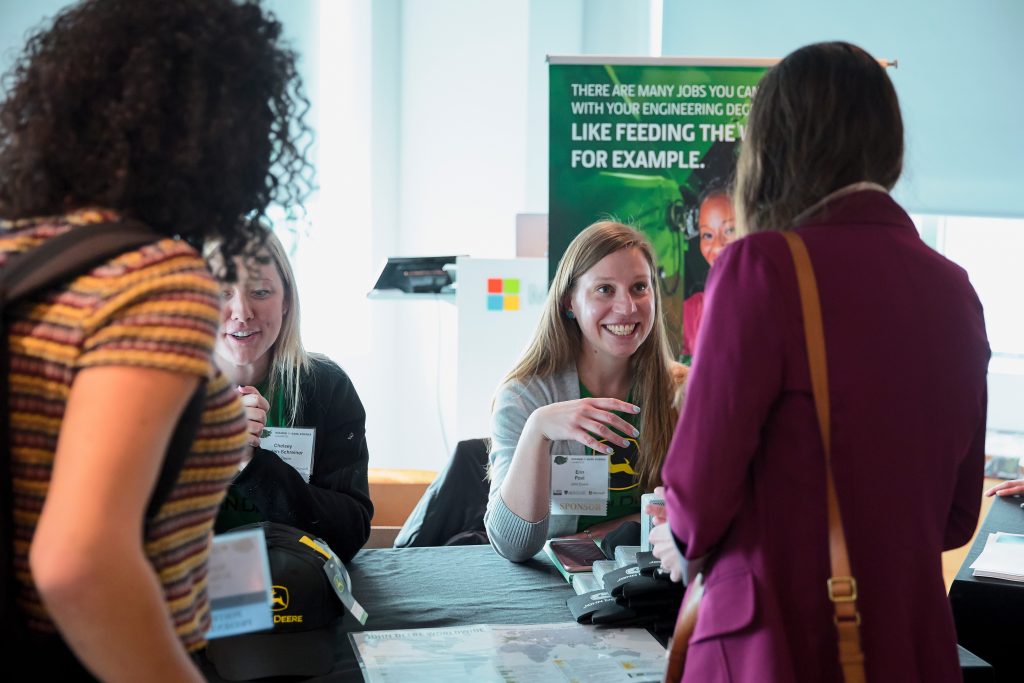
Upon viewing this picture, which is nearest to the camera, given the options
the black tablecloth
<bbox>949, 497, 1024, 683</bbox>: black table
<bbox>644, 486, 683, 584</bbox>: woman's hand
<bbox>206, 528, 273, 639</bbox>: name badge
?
<bbox>206, 528, 273, 639</bbox>: name badge

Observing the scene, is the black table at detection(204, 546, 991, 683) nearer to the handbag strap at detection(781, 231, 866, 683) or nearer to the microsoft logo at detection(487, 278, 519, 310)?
the handbag strap at detection(781, 231, 866, 683)

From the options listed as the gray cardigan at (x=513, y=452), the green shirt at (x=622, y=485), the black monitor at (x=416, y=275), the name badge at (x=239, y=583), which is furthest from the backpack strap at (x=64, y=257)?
the black monitor at (x=416, y=275)

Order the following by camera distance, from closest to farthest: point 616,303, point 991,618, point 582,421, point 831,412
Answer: point 831,412, point 991,618, point 582,421, point 616,303

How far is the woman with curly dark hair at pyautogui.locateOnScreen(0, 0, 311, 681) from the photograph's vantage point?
77cm

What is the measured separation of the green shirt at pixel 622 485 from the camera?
2350mm

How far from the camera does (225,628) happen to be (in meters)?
1.02

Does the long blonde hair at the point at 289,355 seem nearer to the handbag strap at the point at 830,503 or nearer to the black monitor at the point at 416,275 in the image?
the handbag strap at the point at 830,503

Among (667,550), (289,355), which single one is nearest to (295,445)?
(289,355)

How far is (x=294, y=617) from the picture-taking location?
1617 millimetres

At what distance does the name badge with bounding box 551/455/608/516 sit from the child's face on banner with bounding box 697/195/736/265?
1115 mm

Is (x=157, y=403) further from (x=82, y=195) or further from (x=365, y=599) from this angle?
(x=365, y=599)

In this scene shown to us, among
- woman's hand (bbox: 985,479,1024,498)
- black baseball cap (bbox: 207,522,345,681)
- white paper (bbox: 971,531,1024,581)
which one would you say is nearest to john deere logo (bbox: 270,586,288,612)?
black baseball cap (bbox: 207,522,345,681)

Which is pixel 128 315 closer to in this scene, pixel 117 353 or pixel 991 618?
pixel 117 353

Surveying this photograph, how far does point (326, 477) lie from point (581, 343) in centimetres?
75
